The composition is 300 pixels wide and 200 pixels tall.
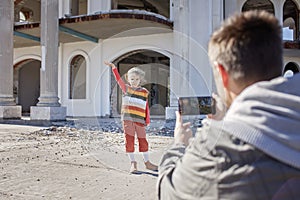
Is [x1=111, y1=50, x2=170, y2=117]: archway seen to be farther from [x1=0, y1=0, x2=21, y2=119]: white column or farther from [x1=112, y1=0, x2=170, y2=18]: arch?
[x1=0, y1=0, x2=21, y2=119]: white column

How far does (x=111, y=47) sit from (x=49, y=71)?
183 inches

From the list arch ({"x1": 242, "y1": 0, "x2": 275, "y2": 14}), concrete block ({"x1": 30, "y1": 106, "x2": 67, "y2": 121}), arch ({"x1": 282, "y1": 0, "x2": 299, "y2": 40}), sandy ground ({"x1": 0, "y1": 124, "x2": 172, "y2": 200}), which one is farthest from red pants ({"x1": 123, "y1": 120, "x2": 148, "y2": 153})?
arch ({"x1": 282, "y1": 0, "x2": 299, "y2": 40})

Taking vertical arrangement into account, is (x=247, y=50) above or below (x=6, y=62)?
below

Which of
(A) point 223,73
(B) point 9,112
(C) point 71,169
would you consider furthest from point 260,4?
(A) point 223,73

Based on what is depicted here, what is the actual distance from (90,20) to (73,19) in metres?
0.74

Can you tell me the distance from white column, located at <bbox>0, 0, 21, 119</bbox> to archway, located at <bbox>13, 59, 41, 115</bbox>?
8553 mm

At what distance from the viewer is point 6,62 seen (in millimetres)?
14539

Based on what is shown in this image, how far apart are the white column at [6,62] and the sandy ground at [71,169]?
5453 millimetres

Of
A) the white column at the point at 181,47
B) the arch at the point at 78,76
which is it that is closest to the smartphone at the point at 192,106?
the white column at the point at 181,47

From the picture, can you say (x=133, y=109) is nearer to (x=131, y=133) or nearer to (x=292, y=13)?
(x=131, y=133)

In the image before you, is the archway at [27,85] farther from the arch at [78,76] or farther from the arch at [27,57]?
the arch at [78,76]

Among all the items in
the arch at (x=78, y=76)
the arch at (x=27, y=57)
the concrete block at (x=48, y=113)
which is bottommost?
the concrete block at (x=48, y=113)

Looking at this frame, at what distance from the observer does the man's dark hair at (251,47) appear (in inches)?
48.1

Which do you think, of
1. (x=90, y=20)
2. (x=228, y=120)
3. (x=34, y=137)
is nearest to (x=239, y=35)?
Answer: (x=228, y=120)
